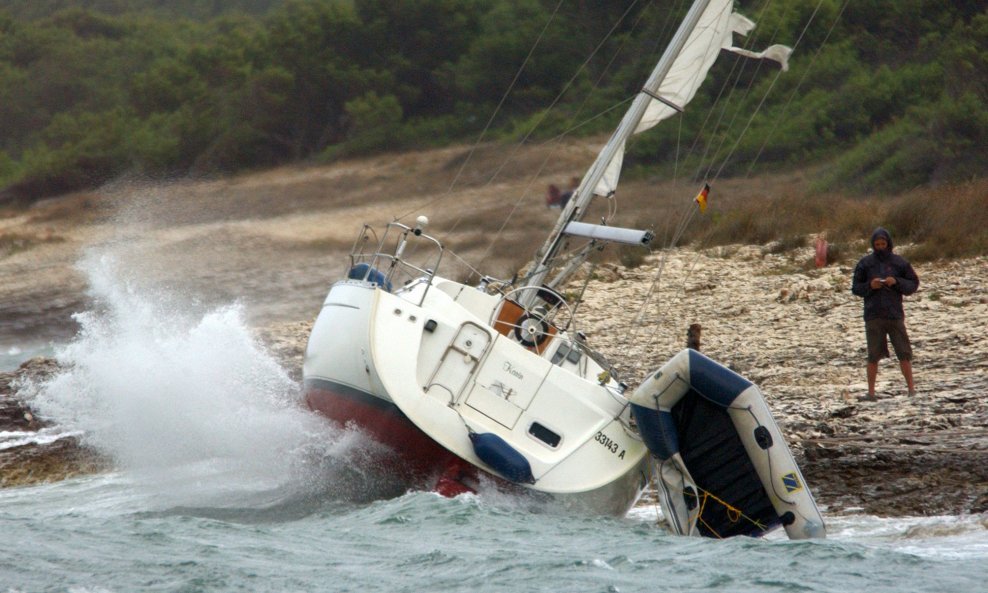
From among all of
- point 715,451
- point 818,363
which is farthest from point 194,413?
point 818,363

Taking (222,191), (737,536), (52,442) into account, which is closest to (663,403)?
(737,536)

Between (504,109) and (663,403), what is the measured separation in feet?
65.8

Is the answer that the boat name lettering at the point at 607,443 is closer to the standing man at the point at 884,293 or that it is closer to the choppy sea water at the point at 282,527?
the choppy sea water at the point at 282,527

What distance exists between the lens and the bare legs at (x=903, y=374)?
1230 centimetres

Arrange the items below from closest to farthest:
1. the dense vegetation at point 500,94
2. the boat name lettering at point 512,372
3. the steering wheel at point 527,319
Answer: the boat name lettering at point 512,372 < the steering wheel at point 527,319 < the dense vegetation at point 500,94

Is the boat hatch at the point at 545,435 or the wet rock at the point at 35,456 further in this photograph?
the wet rock at the point at 35,456

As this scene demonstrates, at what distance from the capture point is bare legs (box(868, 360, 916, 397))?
484 inches

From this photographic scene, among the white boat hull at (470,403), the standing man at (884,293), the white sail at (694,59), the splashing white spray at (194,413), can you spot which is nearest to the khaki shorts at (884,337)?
the standing man at (884,293)

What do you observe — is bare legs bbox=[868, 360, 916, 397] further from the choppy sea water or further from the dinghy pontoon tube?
the dinghy pontoon tube

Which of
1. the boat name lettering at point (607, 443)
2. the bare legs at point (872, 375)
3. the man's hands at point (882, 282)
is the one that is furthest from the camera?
the bare legs at point (872, 375)

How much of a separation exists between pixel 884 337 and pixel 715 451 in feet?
8.48

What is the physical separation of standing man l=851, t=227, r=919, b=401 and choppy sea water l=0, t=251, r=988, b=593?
211 centimetres

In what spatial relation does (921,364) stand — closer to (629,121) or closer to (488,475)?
(629,121)

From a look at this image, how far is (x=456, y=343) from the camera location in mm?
11133
